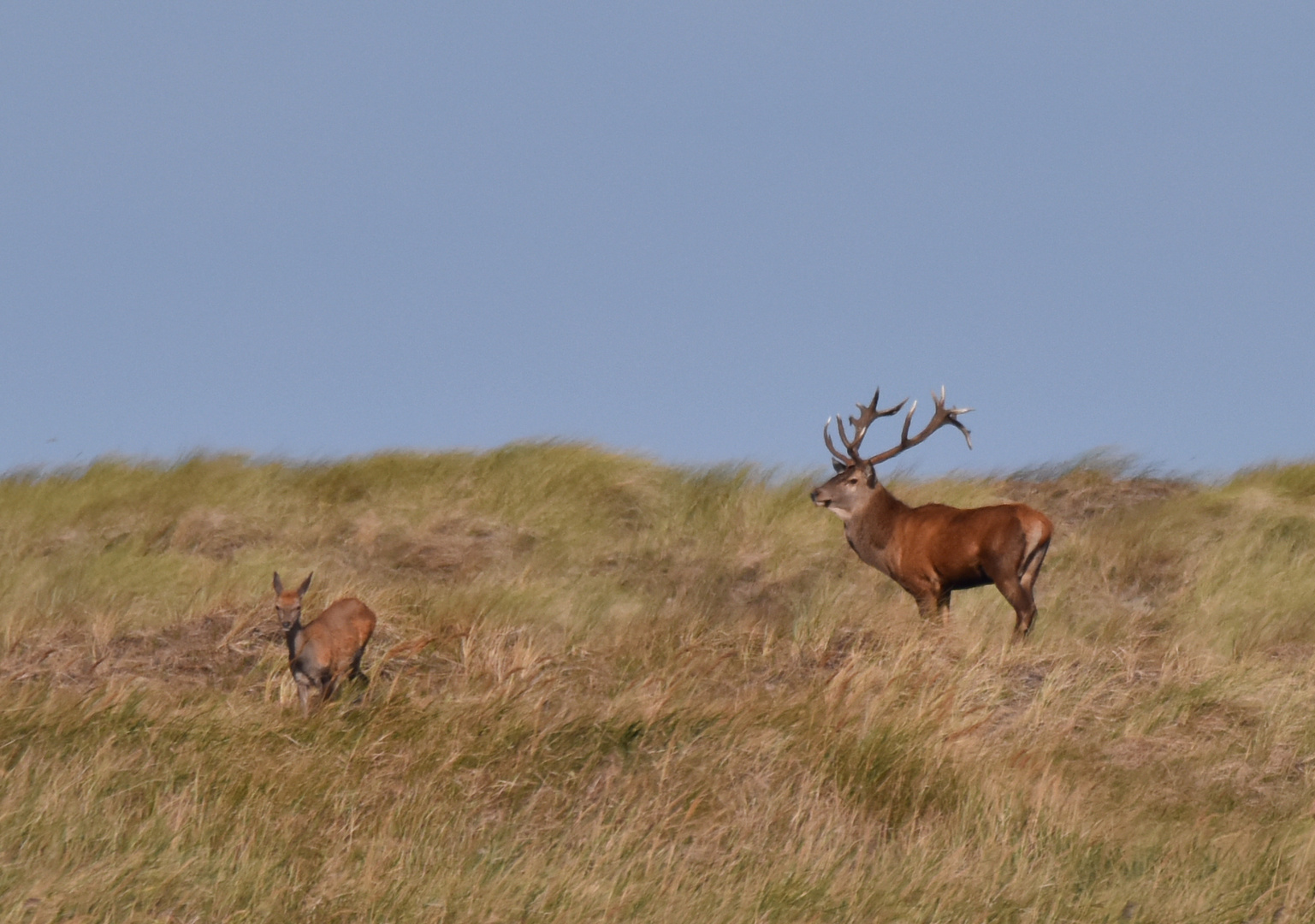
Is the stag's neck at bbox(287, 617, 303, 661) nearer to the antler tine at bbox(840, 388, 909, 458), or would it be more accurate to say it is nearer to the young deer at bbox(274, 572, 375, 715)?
the young deer at bbox(274, 572, 375, 715)

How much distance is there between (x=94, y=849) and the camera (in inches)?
224

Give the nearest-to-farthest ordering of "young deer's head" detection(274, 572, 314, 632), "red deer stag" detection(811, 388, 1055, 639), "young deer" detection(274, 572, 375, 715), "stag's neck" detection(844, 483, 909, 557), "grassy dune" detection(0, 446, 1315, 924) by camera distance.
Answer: "grassy dune" detection(0, 446, 1315, 924) → "young deer" detection(274, 572, 375, 715) → "young deer's head" detection(274, 572, 314, 632) → "red deer stag" detection(811, 388, 1055, 639) → "stag's neck" detection(844, 483, 909, 557)

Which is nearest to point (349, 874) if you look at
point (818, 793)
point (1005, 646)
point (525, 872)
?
point (525, 872)

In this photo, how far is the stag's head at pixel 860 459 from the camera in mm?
12273

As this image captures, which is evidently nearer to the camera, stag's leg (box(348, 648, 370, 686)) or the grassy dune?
the grassy dune

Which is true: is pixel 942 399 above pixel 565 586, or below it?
above

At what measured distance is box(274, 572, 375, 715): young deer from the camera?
8.93m

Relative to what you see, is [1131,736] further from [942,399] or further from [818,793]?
[942,399]

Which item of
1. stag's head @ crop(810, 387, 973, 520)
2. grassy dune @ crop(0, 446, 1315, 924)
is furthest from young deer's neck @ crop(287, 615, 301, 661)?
stag's head @ crop(810, 387, 973, 520)

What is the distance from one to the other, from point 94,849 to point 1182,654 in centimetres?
746

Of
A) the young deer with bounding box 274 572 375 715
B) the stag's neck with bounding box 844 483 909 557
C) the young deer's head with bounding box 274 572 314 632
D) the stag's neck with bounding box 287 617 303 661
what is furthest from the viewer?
the stag's neck with bounding box 844 483 909 557

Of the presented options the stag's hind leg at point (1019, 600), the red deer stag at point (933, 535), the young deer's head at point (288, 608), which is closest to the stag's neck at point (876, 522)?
the red deer stag at point (933, 535)

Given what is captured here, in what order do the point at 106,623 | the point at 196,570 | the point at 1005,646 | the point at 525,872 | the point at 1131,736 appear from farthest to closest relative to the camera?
the point at 196,570
the point at 106,623
the point at 1005,646
the point at 1131,736
the point at 525,872

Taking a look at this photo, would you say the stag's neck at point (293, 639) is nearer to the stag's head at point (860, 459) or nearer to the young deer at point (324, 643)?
the young deer at point (324, 643)
